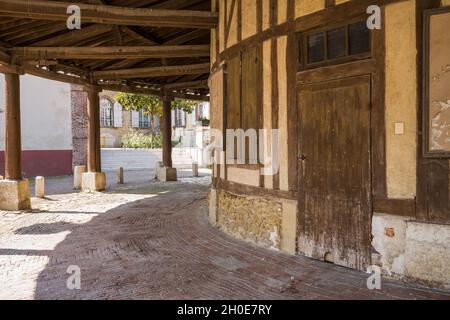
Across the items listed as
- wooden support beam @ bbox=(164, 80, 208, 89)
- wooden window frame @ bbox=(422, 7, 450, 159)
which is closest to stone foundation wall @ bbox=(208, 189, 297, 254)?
wooden window frame @ bbox=(422, 7, 450, 159)

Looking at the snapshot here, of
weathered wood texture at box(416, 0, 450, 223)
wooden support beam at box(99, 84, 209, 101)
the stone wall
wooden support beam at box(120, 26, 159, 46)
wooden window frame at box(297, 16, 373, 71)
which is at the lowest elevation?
the stone wall

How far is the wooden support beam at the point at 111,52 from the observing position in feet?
29.2

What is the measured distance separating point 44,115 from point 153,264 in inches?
631

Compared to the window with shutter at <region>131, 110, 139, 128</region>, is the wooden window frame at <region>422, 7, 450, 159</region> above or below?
below

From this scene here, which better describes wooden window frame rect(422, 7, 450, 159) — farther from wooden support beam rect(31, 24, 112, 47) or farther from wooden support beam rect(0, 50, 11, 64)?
wooden support beam rect(0, 50, 11, 64)

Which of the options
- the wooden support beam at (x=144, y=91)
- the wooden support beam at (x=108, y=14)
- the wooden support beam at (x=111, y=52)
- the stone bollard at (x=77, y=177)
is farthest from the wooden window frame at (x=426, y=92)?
the stone bollard at (x=77, y=177)

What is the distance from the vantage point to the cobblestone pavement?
4.04 m

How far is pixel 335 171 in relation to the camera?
4.86 meters

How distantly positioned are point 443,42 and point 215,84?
4.32 metres

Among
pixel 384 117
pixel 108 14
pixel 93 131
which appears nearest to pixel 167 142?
pixel 93 131

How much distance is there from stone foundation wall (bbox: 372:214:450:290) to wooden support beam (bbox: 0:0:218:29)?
490 cm

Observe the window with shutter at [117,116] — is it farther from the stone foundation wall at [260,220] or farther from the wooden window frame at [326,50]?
the wooden window frame at [326,50]

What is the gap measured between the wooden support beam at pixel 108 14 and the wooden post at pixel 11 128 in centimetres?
317
